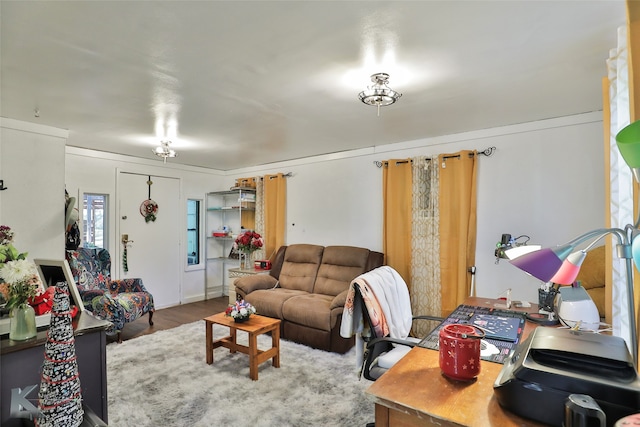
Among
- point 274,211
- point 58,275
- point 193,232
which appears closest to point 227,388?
point 58,275

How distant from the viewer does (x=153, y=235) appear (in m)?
5.14

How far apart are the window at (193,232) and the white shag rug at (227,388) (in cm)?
228

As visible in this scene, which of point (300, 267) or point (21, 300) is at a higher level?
point (21, 300)

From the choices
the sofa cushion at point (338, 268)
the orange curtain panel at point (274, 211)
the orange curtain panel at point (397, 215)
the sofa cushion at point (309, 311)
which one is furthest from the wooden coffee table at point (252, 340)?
the orange curtain panel at point (274, 211)

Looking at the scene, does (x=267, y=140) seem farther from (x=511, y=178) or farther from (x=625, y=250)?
(x=625, y=250)

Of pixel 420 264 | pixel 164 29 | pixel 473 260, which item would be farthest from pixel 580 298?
pixel 164 29

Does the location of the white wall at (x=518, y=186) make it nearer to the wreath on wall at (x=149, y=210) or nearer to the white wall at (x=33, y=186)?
the wreath on wall at (x=149, y=210)

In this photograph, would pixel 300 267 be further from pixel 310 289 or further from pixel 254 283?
pixel 254 283

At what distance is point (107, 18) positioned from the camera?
1.55m

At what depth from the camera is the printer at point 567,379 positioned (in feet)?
2.70

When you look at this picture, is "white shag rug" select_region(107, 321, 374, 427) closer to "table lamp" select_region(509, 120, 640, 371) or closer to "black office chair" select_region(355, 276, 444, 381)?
"black office chair" select_region(355, 276, 444, 381)

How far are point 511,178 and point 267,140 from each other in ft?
8.96

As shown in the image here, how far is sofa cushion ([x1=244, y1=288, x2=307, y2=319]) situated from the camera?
3.89m

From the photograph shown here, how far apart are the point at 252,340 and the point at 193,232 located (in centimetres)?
351
